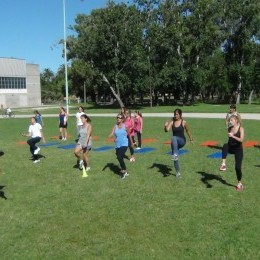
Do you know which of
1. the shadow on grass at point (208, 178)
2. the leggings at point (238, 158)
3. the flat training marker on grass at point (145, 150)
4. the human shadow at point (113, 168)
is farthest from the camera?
the flat training marker on grass at point (145, 150)

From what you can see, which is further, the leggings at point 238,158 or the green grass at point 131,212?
the leggings at point 238,158

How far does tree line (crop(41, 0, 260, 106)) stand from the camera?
5434 centimetres

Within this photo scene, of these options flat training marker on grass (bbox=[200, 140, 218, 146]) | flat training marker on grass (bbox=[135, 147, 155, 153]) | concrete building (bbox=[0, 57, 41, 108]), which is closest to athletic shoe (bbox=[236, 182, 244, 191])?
flat training marker on grass (bbox=[135, 147, 155, 153])

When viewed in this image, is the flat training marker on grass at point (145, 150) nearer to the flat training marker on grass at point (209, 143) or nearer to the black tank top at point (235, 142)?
the flat training marker on grass at point (209, 143)

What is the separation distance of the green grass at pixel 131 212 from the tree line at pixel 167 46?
137 feet

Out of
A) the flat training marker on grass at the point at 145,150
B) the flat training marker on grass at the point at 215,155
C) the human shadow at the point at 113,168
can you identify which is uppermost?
the flat training marker on grass at the point at 215,155

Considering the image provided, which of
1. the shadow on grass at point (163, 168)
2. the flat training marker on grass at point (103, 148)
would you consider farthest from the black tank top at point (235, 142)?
the flat training marker on grass at point (103, 148)

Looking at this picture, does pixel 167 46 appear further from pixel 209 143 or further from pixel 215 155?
pixel 215 155

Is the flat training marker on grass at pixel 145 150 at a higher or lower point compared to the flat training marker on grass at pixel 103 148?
higher

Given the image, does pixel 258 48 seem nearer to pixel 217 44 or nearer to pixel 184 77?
pixel 217 44

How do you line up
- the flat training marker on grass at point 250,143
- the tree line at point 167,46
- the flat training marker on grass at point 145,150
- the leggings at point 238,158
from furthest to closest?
the tree line at point 167,46 < the flat training marker on grass at point 250,143 < the flat training marker on grass at point 145,150 < the leggings at point 238,158

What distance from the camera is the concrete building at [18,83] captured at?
104312 millimetres

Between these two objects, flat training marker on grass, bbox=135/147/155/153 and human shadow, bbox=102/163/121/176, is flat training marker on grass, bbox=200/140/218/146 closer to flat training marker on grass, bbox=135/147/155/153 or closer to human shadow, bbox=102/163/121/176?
flat training marker on grass, bbox=135/147/155/153

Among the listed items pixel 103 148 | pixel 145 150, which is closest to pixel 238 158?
pixel 145 150
